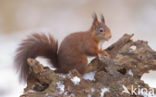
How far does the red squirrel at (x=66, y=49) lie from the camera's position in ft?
5.18

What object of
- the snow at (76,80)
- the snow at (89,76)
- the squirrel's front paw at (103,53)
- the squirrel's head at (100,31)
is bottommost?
the snow at (76,80)

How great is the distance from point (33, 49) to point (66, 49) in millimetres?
178

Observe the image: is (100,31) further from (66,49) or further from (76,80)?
(76,80)

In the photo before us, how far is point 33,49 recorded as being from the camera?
1584mm

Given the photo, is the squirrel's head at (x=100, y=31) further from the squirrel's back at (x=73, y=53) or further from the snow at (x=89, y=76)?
the snow at (x=89, y=76)

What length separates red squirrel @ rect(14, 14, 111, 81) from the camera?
1579 millimetres


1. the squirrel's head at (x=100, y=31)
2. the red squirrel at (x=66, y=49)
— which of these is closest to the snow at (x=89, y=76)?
the red squirrel at (x=66, y=49)

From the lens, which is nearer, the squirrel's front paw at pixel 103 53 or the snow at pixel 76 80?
the snow at pixel 76 80

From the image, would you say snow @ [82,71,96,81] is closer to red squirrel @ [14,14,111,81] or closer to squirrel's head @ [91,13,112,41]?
red squirrel @ [14,14,111,81]

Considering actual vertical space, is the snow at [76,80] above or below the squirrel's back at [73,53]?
below

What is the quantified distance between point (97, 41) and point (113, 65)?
0.17 m

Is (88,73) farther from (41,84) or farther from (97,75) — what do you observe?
(41,84)

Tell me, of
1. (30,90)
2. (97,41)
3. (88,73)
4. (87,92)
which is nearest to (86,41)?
(97,41)

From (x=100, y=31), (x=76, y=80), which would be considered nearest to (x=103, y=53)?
(x=100, y=31)
